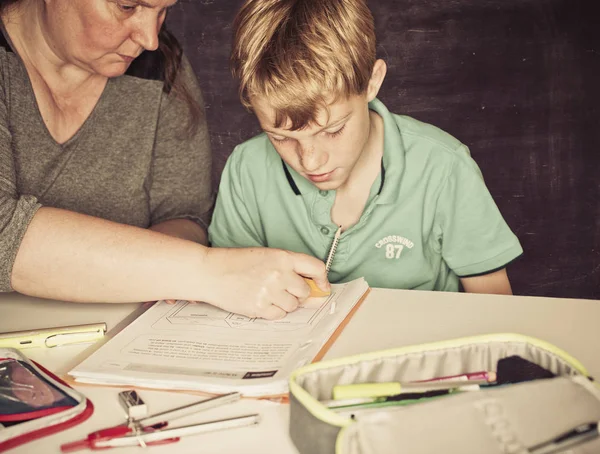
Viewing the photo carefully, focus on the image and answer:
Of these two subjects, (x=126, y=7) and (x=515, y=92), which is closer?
(x=126, y=7)

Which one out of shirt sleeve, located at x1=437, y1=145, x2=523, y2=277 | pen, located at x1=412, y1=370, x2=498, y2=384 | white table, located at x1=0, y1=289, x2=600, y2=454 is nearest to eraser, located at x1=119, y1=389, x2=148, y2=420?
white table, located at x1=0, y1=289, x2=600, y2=454

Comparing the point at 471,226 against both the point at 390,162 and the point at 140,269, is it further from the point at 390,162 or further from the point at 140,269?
the point at 140,269

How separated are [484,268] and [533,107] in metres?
0.70

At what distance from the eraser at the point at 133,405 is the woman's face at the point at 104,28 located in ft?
2.09

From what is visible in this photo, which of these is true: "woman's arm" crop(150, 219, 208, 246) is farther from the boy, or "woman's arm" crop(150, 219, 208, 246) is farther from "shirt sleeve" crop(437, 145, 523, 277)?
"shirt sleeve" crop(437, 145, 523, 277)

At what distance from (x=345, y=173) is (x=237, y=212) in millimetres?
314

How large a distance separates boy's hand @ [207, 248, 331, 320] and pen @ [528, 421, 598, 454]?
0.45 meters

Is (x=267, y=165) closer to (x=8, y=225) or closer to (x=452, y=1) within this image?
(x=8, y=225)

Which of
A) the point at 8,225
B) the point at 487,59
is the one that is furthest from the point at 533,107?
the point at 8,225

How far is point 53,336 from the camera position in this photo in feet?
2.97

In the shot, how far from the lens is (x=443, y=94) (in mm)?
1798

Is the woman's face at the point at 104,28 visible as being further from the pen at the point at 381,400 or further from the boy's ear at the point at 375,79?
the pen at the point at 381,400

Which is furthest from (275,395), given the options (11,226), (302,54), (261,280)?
(302,54)

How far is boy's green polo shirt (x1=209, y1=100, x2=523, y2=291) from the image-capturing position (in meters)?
1.25
